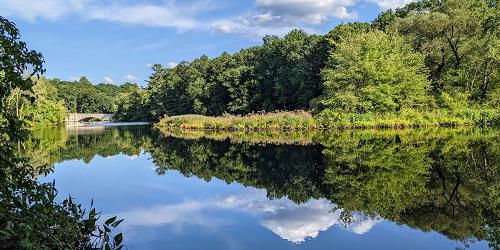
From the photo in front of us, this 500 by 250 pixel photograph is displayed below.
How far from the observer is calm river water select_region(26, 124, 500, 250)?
7035mm

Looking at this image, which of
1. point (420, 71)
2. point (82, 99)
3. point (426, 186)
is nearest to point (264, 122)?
point (420, 71)

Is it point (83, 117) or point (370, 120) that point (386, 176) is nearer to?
point (370, 120)

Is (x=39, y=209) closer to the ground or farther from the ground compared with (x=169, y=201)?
farther from the ground

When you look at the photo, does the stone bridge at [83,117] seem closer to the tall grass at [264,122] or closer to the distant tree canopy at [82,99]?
the distant tree canopy at [82,99]

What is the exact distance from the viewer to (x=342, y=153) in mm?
18172

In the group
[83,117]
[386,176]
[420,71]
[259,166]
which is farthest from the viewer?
[83,117]

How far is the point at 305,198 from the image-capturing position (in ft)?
33.1

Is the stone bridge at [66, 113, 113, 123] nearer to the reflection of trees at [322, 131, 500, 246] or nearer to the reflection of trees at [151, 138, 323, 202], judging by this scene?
the reflection of trees at [151, 138, 323, 202]

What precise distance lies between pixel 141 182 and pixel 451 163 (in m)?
9.99

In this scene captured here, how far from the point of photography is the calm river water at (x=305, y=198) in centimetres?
704

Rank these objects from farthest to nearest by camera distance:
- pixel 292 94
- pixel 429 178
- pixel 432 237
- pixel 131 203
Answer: pixel 292 94 → pixel 429 178 → pixel 131 203 → pixel 432 237

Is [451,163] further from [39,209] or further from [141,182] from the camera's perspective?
[39,209]

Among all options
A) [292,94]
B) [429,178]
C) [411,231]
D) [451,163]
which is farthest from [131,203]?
[292,94]

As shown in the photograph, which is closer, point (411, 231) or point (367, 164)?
point (411, 231)
